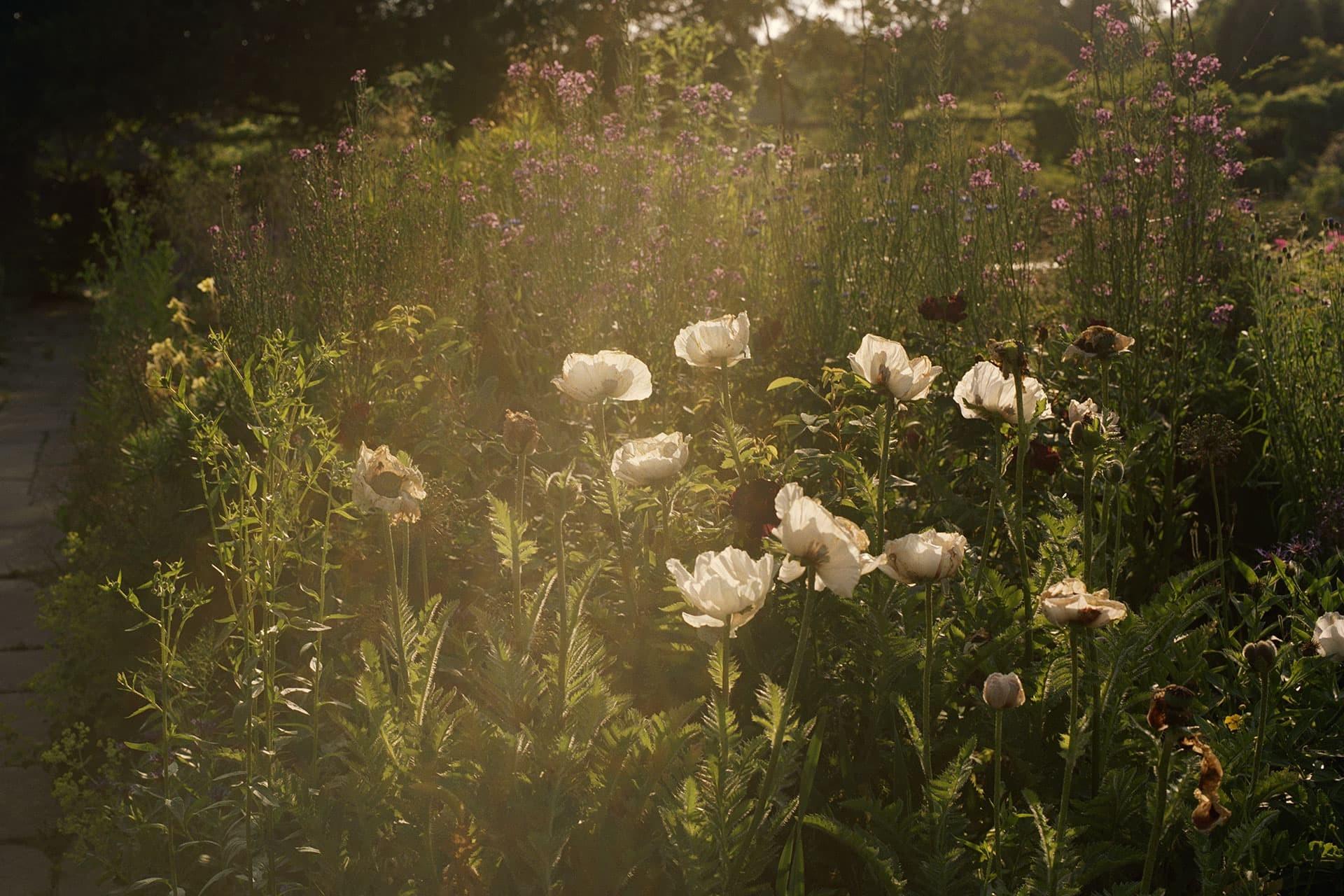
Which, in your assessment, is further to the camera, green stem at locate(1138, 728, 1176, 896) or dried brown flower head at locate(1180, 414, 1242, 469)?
dried brown flower head at locate(1180, 414, 1242, 469)

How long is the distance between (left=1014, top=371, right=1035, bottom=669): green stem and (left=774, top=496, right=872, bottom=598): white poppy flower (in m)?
0.57

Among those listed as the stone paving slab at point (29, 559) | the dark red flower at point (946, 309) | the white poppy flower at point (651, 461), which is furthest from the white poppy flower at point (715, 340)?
the stone paving slab at point (29, 559)

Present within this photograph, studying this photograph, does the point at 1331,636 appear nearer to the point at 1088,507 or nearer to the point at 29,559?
the point at 1088,507

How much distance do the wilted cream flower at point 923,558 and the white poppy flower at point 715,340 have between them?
68cm

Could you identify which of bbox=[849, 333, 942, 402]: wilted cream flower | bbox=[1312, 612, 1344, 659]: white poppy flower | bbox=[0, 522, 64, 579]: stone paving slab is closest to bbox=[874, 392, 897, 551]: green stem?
bbox=[849, 333, 942, 402]: wilted cream flower

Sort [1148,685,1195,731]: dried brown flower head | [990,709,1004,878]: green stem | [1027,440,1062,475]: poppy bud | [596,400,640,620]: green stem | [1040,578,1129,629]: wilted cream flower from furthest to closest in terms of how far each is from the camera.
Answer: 1. [1027,440,1062,475]: poppy bud
2. [596,400,640,620]: green stem
3. [990,709,1004,878]: green stem
4. [1040,578,1129,629]: wilted cream flower
5. [1148,685,1195,731]: dried brown flower head

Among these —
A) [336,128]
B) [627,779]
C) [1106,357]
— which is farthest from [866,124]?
[336,128]

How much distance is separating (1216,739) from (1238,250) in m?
3.11

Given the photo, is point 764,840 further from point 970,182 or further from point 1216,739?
point 970,182

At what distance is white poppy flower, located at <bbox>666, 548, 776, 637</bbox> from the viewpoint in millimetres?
1243

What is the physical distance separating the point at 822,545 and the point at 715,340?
80 centimetres

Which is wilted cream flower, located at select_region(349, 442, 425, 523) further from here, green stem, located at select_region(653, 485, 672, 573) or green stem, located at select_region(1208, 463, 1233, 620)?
green stem, located at select_region(1208, 463, 1233, 620)

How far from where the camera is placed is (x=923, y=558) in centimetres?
135

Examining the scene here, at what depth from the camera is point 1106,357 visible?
71.2 inches
